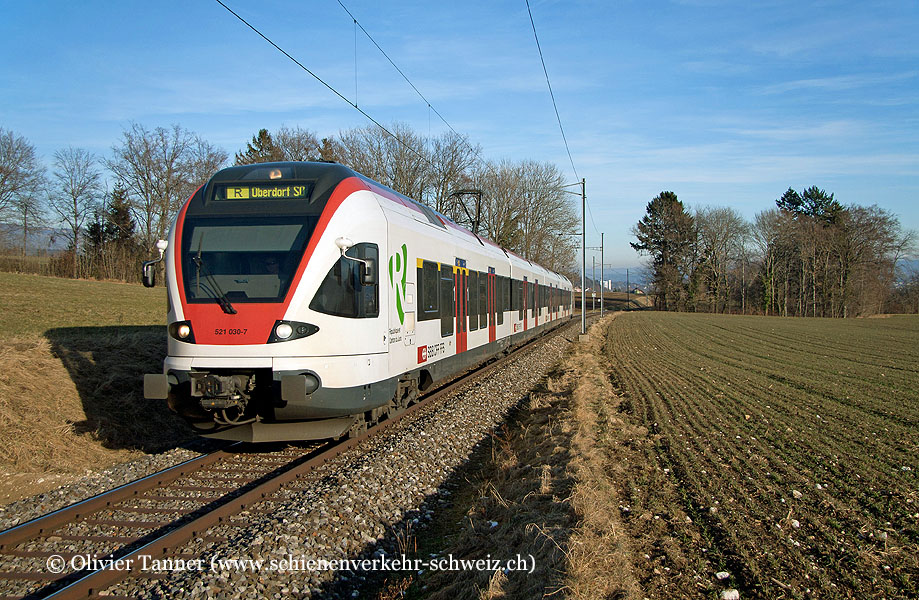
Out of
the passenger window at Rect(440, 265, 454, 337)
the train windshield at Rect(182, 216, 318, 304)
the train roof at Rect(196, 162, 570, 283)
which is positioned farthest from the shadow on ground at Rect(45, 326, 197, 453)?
the passenger window at Rect(440, 265, 454, 337)

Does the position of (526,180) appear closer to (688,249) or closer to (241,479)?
(688,249)

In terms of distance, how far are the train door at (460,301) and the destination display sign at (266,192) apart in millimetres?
4793

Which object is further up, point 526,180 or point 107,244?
point 526,180

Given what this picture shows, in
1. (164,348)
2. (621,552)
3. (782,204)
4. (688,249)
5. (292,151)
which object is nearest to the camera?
(621,552)

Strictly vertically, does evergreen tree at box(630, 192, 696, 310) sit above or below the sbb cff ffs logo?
above

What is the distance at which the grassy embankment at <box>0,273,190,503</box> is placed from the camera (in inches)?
275

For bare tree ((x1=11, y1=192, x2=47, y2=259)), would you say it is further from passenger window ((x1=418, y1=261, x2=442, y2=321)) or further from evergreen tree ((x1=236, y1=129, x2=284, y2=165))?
passenger window ((x1=418, y1=261, x2=442, y2=321))

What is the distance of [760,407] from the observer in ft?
34.6

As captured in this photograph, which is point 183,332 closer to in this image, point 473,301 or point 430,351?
point 430,351

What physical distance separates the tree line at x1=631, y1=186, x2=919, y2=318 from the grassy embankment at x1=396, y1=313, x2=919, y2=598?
6142 cm

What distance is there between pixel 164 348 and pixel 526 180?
43938mm

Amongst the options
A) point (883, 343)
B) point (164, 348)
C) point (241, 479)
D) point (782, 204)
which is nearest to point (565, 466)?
point (241, 479)

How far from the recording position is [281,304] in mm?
6488

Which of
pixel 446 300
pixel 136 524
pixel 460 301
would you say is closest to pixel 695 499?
pixel 136 524
